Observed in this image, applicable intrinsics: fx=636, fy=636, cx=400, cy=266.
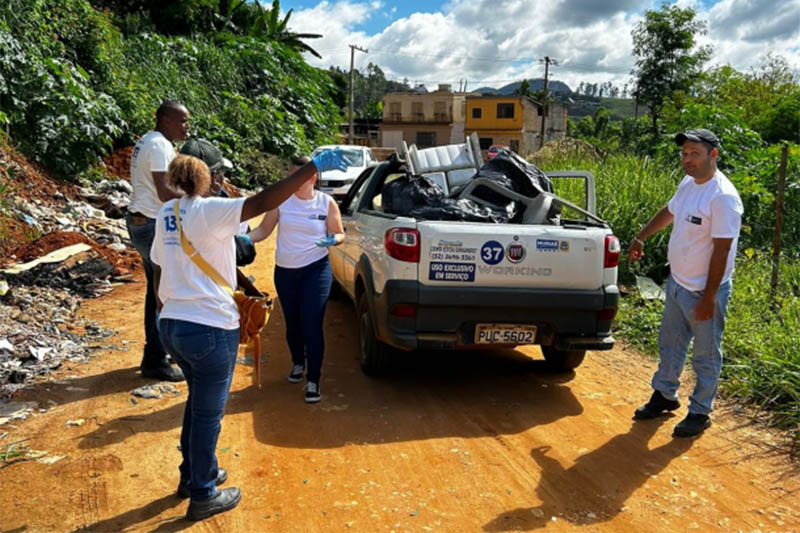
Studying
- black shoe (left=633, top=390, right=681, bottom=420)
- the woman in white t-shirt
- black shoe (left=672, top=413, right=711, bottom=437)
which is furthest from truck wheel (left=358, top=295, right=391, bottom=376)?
black shoe (left=672, top=413, right=711, bottom=437)

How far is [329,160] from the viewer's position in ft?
11.9

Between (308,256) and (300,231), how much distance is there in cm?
20

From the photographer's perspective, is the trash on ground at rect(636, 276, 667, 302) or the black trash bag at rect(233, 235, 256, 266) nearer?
the black trash bag at rect(233, 235, 256, 266)

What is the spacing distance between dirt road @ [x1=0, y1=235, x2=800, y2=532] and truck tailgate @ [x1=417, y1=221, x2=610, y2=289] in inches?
40.0

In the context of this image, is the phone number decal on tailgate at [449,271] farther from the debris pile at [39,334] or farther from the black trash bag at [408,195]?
the debris pile at [39,334]

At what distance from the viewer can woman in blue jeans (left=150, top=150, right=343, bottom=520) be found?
2.95 metres

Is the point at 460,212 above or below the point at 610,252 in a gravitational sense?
above

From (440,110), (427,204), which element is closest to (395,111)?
(440,110)

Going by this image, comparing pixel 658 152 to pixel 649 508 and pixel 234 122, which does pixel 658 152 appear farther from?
pixel 234 122

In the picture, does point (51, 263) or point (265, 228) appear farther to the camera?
point (51, 263)

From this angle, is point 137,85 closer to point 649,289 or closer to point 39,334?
point 39,334

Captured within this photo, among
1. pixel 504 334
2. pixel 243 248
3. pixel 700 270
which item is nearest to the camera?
pixel 243 248

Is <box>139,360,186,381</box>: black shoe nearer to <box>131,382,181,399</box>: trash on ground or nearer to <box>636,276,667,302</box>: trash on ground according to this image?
<box>131,382,181,399</box>: trash on ground

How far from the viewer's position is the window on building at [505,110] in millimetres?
58156
